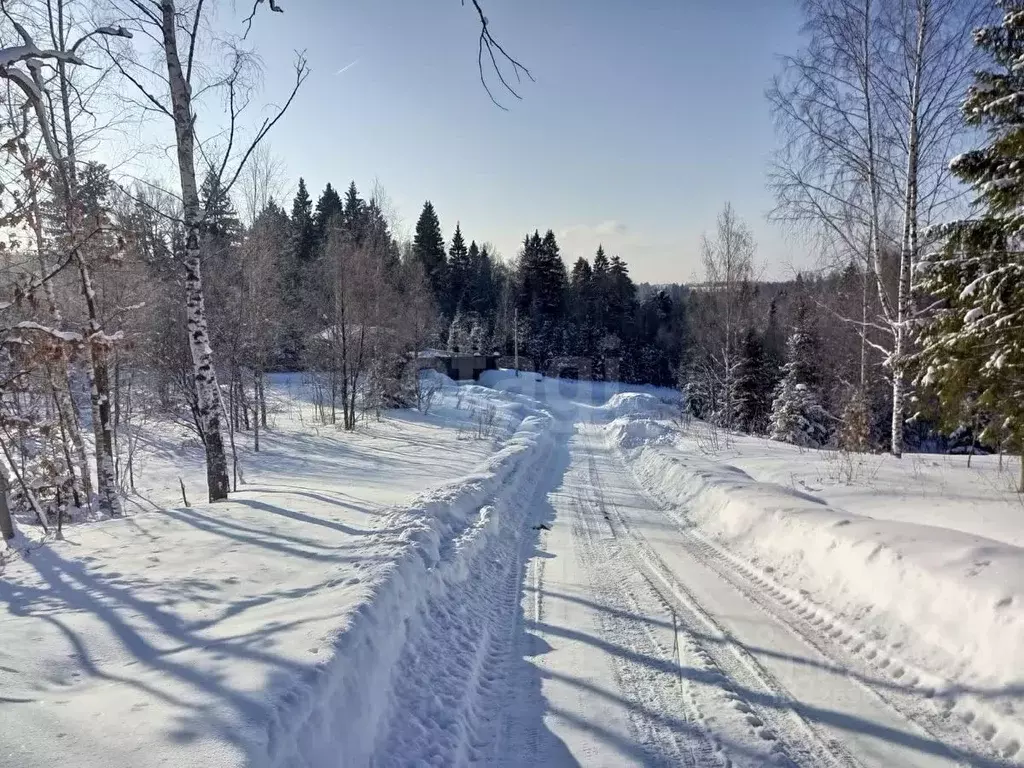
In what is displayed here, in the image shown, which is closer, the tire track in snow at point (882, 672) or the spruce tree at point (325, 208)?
the tire track in snow at point (882, 672)

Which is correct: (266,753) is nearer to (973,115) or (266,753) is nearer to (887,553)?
(887,553)

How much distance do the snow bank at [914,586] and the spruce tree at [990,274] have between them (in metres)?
2.40

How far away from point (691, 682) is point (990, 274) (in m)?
6.31

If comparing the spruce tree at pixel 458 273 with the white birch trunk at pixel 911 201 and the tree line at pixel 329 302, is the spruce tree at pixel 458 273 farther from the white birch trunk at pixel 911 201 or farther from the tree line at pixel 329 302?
the white birch trunk at pixel 911 201

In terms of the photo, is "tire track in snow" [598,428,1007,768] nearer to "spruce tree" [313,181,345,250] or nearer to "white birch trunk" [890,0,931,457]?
"white birch trunk" [890,0,931,457]

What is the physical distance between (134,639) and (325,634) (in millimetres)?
1361

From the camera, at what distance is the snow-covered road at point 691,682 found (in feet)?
10.9

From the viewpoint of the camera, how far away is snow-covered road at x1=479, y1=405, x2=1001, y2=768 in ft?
10.9

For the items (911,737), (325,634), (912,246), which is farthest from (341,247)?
(911,737)

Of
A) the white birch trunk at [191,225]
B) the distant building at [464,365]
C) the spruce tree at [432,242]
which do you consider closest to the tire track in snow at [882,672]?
the white birch trunk at [191,225]

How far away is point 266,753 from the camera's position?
8.20 feet

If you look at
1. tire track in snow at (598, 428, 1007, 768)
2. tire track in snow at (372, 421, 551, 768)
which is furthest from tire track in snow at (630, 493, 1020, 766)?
tire track in snow at (372, 421, 551, 768)

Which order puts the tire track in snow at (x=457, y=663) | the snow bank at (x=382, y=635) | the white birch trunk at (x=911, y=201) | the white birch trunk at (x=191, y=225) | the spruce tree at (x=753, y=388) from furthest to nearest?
the spruce tree at (x=753, y=388) < the white birch trunk at (x=911, y=201) < the white birch trunk at (x=191, y=225) < the tire track in snow at (x=457, y=663) < the snow bank at (x=382, y=635)

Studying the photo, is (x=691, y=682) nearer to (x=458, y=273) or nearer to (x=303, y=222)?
(x=303, y=222)
